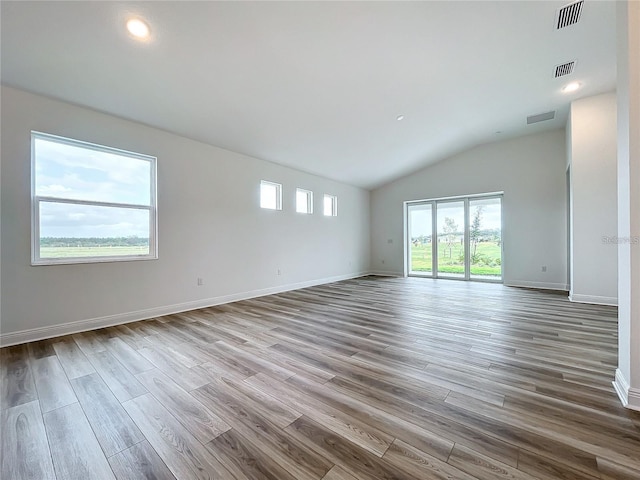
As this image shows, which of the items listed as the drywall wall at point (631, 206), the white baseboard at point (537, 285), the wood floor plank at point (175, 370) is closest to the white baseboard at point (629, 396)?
the drywall wall at point (631, 206)

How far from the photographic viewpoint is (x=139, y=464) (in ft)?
4.09

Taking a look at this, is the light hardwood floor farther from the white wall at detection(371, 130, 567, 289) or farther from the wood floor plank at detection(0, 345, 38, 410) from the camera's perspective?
the white wall at detection(371, 130, 567, 289)

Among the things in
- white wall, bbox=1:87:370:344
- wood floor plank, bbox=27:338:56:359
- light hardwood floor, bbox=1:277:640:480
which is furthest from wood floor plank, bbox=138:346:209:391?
white wall, bbox=1:87:370:344

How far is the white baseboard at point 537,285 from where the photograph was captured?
5.53m

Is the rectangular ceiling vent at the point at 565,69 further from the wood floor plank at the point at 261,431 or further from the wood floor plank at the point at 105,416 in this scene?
the wood floor plank at the point at 105,416

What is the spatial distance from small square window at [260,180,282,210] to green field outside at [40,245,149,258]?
7.53ft

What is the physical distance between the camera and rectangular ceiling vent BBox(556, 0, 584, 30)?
2.58 meters

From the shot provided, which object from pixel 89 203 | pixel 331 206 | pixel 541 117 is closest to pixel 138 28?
pixel 89 203

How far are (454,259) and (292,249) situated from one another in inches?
173

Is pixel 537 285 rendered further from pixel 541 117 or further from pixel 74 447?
pixel 74 447

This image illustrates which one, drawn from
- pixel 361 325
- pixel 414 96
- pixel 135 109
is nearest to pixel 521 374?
pixel 361 325

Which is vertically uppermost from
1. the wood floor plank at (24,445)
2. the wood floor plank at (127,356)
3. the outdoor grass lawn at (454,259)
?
the outdoor grass lawn at (454,259)

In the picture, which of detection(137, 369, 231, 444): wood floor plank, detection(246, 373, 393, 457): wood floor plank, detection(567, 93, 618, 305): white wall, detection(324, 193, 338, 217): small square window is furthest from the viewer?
detection(324, 193, 338, 217): small square window

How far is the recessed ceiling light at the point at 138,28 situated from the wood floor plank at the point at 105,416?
3015 millimetres
